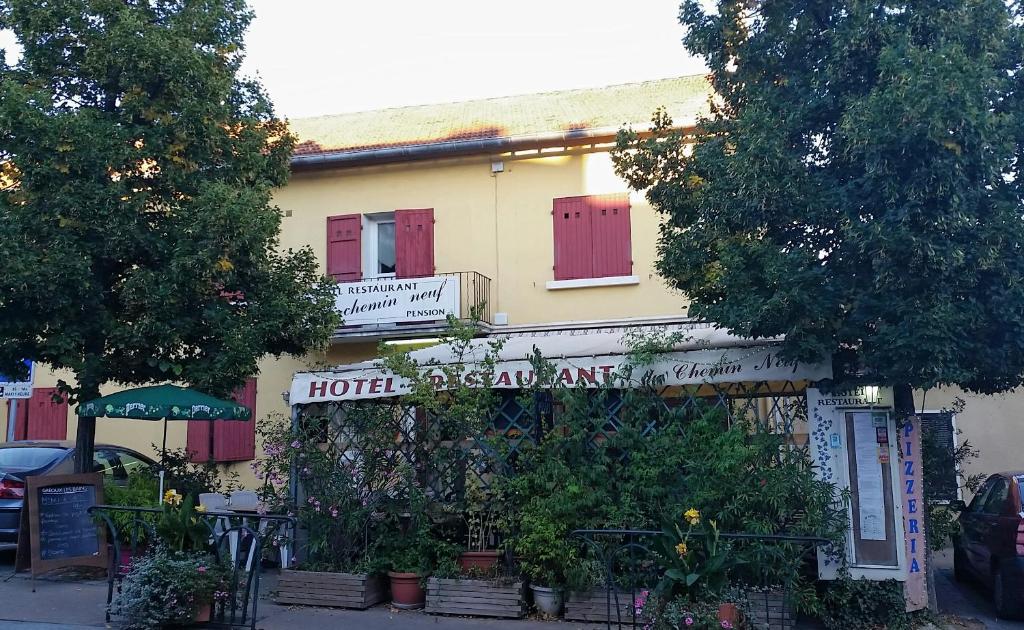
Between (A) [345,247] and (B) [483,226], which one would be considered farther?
(A) [345,247]

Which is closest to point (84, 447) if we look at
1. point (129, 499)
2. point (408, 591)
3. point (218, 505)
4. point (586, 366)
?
point (129, 499)

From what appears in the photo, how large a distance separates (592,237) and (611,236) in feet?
1.05

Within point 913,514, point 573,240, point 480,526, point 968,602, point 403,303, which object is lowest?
point 968,602

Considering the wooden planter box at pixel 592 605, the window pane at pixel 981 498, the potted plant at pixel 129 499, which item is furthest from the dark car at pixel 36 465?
the window pane at pixel 981 498

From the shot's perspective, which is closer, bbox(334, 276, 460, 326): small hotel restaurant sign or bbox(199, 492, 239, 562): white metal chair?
bbox(199, 492, 239, 562): white metal chair

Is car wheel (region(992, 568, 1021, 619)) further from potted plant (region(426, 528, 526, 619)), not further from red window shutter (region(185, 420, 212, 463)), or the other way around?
red window shutter (region(185, 420, 212, 463))

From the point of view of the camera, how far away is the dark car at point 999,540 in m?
7.99

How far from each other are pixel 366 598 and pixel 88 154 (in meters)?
5.58

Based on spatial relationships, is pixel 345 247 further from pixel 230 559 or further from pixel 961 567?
pixel 961 567

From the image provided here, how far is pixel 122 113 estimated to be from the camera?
10.3m

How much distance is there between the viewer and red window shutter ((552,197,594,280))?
1513 cm

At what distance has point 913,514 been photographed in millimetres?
7957

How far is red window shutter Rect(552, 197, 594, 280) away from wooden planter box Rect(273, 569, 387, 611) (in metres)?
7.49

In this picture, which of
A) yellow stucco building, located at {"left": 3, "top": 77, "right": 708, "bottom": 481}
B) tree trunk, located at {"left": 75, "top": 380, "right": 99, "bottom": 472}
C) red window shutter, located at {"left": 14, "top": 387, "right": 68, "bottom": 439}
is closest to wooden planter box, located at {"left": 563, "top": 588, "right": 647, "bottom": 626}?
tree trunk, located at {"left": 75, "top": 380, "right": 99, "bottom": 472}
